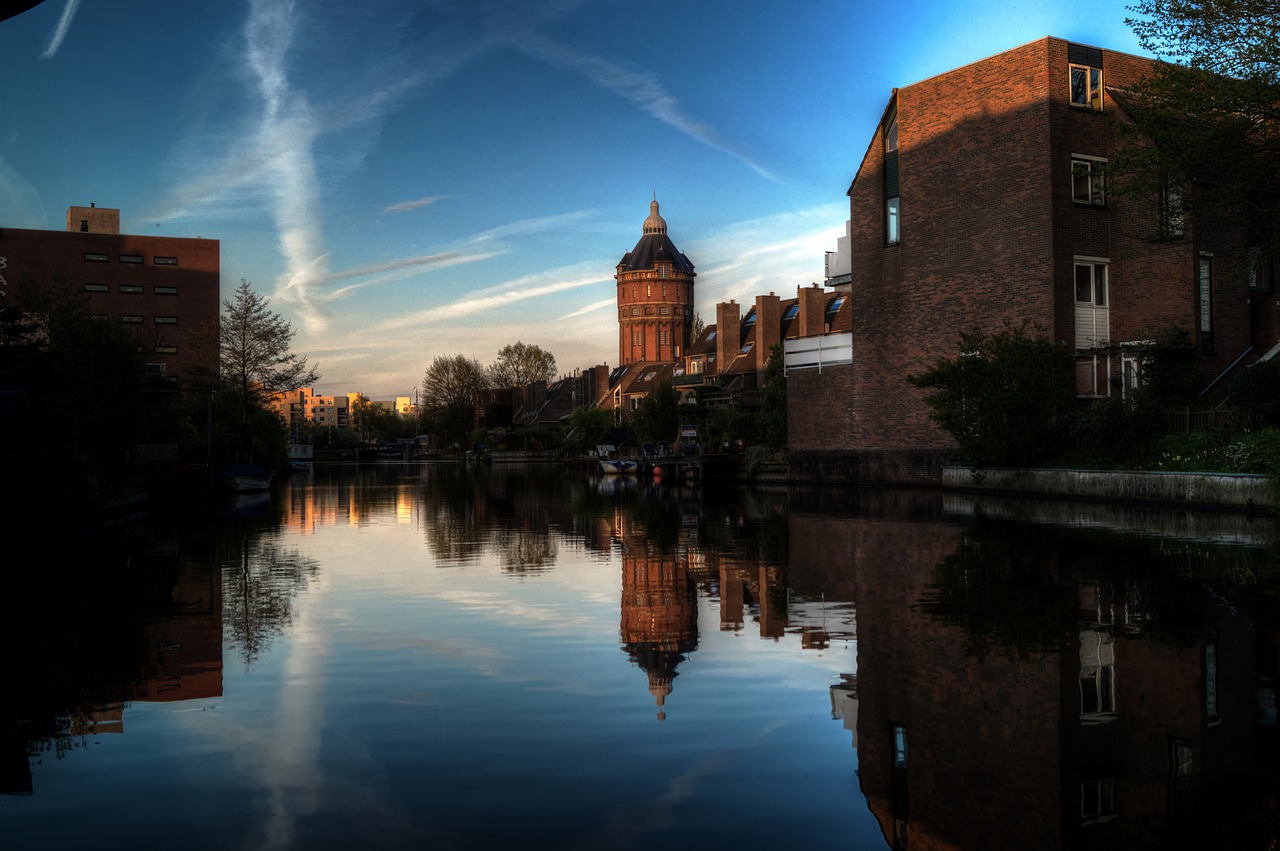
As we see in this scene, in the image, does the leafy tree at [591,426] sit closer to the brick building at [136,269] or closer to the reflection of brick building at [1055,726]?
the brick building at [136,269]

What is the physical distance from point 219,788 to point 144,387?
3437 centimetres

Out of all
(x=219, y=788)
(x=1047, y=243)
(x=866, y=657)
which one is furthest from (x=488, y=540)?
(x=1047, y=243)

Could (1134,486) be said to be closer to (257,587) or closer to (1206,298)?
(1206,298)

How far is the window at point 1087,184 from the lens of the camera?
37062mm

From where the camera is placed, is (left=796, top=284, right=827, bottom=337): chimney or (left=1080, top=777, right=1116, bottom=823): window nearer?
(left=1080, top=777, right=1116, bottom=823): window

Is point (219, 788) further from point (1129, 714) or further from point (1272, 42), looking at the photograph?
point (1272, 42)

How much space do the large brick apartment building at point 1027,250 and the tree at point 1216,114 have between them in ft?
15.5

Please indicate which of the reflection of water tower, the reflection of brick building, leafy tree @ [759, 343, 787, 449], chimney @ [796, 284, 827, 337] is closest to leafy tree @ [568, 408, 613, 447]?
chimney @ [796, 284, 827, 337]

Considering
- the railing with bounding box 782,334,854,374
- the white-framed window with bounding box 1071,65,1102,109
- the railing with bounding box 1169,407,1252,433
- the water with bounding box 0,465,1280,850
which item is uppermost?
the white-framed window with bounding box 1071,65,1102,109

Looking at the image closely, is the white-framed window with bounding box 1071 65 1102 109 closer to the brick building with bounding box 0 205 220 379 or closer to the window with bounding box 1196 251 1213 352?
the window with bounding box 1196 251 1213 352

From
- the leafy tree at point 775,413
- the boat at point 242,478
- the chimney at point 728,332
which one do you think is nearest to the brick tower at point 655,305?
the chimney at point 728,332

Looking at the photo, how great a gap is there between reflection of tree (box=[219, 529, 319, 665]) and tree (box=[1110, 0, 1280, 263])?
72.9ft

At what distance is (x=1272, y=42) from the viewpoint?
77.3 ft

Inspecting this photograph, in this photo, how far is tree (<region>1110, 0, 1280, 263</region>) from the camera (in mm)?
24172
